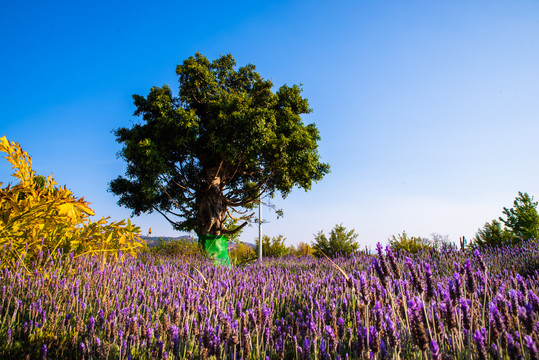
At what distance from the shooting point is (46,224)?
167 inches

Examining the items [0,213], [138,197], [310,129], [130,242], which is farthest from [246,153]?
[0,213]

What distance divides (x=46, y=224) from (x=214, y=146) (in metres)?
7.78

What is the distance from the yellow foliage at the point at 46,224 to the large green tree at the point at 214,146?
668 centimetres

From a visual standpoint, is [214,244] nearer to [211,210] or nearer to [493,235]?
[211,210]

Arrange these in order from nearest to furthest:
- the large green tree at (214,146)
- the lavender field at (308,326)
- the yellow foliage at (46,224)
Result: the lavender field at (308,326) < the yellow foliage at (46,224) < the large green tree at (214,146)

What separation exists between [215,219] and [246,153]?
3497 millimetres

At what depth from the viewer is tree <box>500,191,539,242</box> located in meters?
9.30

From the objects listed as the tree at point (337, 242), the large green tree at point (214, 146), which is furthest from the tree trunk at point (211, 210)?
the tree at point (337, 242)

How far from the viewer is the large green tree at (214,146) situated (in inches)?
456

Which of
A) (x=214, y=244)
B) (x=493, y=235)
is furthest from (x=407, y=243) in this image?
(x=214, y=244)

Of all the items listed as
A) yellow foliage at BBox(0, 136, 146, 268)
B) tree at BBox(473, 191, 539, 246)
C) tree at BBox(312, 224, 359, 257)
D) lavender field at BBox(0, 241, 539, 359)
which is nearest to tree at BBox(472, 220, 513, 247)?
tree at BBox(473, 191, 539, 246)

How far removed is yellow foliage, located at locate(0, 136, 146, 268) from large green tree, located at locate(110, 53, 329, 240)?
6.68 m

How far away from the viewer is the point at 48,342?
6.93ft

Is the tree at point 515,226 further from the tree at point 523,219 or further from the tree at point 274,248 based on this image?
the tree at point 274,248
